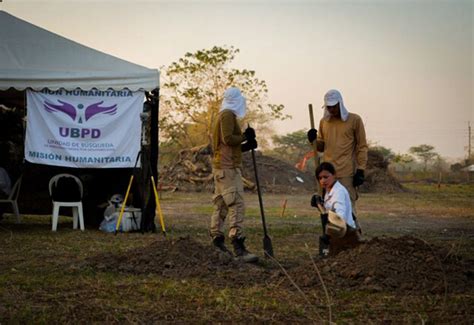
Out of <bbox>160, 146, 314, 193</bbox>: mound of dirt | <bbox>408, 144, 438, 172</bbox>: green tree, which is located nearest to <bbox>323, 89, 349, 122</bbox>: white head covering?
<bbox>160, 146, 314, 193</bbox>: mound of dirt

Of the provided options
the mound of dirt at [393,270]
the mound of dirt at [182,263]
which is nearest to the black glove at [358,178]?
the mound of dirt at [393,270]

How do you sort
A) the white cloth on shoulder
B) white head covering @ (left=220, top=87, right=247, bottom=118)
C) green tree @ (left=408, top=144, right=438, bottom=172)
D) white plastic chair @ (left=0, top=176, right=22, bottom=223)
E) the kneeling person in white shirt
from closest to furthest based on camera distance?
1. the kneeling person in white shirt
2. the white cloth on shoulder
3. white head covering @ (left=220, top=87, right=247, bottom=118)
4. white plastic chair @ (left=0, top=176, right=22, bottom=223)
5. green tree @ (left=408, top=144, right=438, bottom=172)

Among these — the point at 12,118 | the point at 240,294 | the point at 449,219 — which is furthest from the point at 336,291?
the point at 449,219

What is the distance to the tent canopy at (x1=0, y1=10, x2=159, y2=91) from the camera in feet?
38.9

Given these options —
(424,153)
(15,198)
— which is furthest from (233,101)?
(424,153)

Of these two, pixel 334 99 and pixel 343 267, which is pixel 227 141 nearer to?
pixel 334 99

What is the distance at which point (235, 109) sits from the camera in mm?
8664

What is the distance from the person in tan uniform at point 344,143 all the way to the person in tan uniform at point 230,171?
0.90 meters

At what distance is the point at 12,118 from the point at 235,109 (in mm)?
6831

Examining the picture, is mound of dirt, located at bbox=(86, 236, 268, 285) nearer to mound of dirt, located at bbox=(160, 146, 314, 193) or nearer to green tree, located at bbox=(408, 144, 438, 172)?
mound of dirt, located at bbox=(160, 146, 314, 193)

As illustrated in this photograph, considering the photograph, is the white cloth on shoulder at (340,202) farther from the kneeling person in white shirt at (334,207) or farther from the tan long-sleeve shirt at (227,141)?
the tan long-sleeve shirt at (227,141)

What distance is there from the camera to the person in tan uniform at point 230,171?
8531 mm

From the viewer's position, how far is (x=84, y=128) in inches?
479

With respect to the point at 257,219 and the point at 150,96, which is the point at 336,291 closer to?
the point at 150,96
